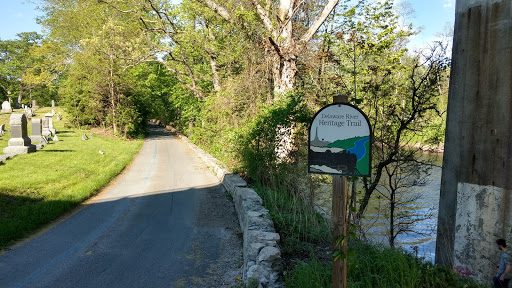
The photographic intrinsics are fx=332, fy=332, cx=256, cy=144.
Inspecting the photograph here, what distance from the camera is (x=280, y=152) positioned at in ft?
30.9

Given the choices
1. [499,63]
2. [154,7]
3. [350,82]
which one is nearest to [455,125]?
[499,63]

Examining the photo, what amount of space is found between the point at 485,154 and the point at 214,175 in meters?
10.5

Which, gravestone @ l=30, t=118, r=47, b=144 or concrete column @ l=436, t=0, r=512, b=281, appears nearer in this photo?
concrete column @ l=436, t=0, r=512, b=281

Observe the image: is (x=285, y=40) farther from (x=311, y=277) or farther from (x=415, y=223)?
(x=311, y=277)

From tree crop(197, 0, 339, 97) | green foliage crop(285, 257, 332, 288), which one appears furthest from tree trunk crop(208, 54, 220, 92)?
green foliage crop(285, 257, 332, 288)

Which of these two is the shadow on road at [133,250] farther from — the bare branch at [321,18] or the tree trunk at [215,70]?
the tree trunk at [215,70]

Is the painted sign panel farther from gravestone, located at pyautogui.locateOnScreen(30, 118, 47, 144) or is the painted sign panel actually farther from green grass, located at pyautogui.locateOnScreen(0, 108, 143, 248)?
gravestone, located at pyautogui.locateOnScreen(30, 118, 47, 144)

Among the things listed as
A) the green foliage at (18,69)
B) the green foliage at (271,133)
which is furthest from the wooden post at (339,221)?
the green foliage at (18,69)

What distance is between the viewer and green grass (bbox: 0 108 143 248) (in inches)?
283

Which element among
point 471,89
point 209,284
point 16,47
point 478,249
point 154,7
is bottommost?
point 209,284

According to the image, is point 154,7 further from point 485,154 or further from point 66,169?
point 485,154

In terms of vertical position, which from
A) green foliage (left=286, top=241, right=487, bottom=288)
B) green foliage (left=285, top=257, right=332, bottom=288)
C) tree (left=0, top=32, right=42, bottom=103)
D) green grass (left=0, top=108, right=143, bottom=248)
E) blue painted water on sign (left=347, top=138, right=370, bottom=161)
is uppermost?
tree (left=0, top=32, right=42, bottom=103)

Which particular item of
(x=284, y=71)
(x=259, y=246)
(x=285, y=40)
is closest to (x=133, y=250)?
(x=259, y=246)

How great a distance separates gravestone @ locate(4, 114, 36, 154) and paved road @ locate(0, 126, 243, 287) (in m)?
8.04
